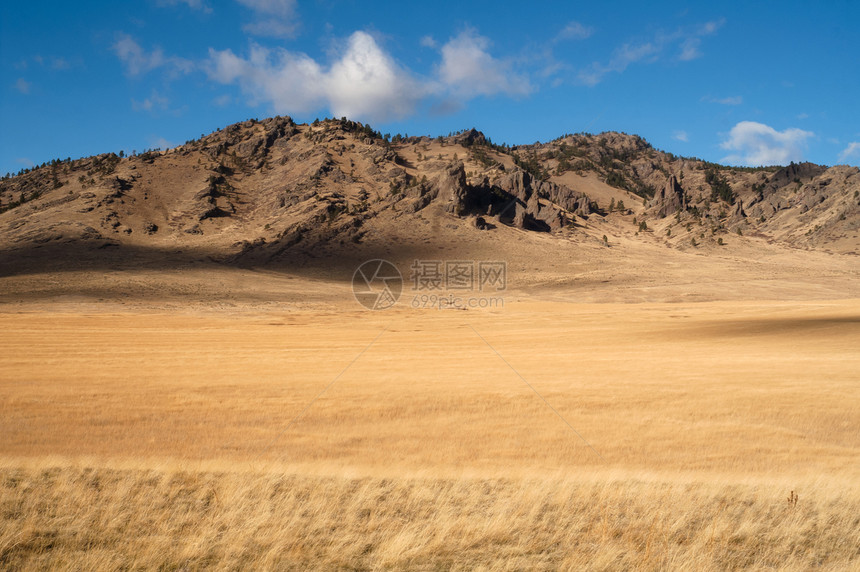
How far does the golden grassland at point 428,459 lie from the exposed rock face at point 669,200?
105501 mm

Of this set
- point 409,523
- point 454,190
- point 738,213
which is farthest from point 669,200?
point 409,523

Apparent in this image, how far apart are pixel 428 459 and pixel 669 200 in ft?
405

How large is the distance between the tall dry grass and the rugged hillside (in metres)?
69.5

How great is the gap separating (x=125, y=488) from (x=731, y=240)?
98.5 metres

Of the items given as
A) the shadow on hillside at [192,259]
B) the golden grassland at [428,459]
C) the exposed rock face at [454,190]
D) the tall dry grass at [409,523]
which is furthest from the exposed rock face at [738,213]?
the tall dry grass at [409,523]

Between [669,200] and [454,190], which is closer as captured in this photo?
[454,190]

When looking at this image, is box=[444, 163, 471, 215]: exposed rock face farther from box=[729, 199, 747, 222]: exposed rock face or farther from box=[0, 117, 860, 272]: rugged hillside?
box=[729, 199, 747, 222]: exposed rock face

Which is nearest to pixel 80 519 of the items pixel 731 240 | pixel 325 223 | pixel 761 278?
pixel 761 278

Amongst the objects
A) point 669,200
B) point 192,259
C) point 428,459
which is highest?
point 669,200

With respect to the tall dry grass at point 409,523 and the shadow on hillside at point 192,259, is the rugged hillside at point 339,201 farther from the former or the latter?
the tall dry grass at point 409,523

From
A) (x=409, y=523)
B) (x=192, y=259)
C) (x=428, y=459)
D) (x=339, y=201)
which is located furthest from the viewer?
(x=339, y=201)

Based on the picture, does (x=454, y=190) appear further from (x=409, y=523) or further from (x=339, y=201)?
(x=409, y=523)

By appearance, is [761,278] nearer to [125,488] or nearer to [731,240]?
[731,240]

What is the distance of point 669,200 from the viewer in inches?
4606
